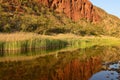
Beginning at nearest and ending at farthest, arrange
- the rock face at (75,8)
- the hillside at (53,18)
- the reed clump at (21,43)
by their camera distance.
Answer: the reed clump at (21,43) < the hillside at (53,18) < the rock face at (75,8)

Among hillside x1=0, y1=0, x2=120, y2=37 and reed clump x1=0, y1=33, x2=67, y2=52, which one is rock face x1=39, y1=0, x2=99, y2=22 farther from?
reed clump x1=0, y1=33, x2=67, y2=52

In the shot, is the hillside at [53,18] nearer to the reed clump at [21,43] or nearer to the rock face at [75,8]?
the rock face at [75,8]

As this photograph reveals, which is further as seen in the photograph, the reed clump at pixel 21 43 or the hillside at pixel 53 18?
the hillside at pixel 53 18

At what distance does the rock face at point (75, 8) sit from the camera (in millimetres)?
133500

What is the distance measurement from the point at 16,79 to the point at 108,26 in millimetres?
137249

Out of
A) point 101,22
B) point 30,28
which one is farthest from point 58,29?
point 101,22

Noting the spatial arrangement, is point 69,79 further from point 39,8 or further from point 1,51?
point 39,8

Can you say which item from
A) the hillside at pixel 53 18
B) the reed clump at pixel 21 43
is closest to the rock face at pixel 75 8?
the hillside at pixel 53 18

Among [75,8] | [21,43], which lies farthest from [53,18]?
[21,43]

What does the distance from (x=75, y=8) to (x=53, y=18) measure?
42.7m

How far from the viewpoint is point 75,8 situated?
151000 mm

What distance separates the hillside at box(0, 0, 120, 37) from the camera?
72.4 metres

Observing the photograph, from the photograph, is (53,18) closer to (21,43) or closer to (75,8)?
(75,8)

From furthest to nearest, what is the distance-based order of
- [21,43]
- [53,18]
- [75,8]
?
1. [75,8]
2. [53,18]
3. [21,43]
